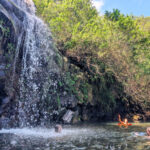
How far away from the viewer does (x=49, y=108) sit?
1443cm

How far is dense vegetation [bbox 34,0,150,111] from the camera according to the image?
1694cm

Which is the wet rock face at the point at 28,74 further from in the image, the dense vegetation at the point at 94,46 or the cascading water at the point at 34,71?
the dense vegetation at the point at 94,46

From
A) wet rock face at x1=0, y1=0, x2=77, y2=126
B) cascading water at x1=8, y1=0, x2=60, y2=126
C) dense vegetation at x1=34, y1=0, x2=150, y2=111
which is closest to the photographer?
wet rock face at x1=0, y1=0, x2=77, y2=126

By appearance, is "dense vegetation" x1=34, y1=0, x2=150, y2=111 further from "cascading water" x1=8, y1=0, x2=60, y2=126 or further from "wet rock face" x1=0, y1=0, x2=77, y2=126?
"cascading water" x1=8, y1=0, x2=60, y2=126

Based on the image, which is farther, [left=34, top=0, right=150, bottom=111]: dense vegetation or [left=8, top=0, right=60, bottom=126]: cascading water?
[left=34, top=0, right=150, bottom=111]: dense vegetation

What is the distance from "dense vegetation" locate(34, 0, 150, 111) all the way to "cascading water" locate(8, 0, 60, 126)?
1841mm

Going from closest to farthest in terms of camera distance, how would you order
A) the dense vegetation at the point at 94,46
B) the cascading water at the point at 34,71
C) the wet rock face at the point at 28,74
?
the wet rock face at the point at 28,74, the cascading water at the point at 34,71, the dense vegetation at the point at 94,46

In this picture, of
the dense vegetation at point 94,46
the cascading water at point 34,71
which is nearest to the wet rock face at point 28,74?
the cascading water at point 34,71

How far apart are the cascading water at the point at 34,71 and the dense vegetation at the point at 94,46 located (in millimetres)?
1841

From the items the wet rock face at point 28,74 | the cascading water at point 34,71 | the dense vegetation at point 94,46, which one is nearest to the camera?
the wet rock face at point 28,74

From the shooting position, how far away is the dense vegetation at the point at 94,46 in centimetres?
1694

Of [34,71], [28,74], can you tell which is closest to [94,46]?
[34,71]

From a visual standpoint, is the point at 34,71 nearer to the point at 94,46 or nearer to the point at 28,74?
the point at 28,74

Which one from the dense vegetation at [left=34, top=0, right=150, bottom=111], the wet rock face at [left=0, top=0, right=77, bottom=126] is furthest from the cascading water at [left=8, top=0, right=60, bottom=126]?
the dense vegetation at [left=34, top=0, right=150, bottom=111]
